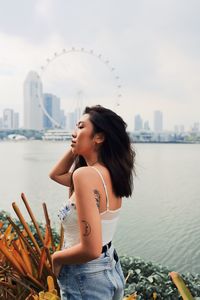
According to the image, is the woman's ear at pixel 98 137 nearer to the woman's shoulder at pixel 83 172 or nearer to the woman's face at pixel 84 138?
the woman's face at pixel 84 138

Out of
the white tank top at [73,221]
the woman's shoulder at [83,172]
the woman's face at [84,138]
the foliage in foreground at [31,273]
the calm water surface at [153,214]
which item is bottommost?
the calm water surface at [153,214]

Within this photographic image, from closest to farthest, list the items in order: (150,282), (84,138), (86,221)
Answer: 1. (86,221)
2. (84,138)
3. (150,282)

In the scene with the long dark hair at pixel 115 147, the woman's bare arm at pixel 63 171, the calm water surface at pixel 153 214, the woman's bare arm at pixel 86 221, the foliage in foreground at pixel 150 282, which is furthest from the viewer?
the calm water surface at pixel 153 214

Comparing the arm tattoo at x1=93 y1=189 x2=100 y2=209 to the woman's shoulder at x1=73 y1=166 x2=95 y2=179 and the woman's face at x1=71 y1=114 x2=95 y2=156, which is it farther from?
the woman's face at x1=71 y1=114 x2=95 y2=156

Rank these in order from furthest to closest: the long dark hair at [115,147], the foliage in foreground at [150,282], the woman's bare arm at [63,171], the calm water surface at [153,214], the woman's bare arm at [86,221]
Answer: the calm water surface at [153,214] → the foliage in foreground at [150,282] → the woman's bare arm at [63,171] → the long dark hair at [115,147] → the woman's bare arm at [86,221]

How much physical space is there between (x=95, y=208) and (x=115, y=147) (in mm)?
246

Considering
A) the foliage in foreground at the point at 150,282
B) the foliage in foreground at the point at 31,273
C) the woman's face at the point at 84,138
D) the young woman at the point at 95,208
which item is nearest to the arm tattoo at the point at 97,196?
the young woman at the point at 95,208

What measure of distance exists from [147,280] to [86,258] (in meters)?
1.00

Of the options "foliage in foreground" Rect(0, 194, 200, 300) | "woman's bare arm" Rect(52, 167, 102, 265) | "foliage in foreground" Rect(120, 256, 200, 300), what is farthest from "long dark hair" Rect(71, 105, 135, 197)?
"foliage in foreground" Rect(120, 256, 200, 300)

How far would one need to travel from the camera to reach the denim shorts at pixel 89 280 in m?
1.26

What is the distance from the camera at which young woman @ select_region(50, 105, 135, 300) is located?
3.93 feet

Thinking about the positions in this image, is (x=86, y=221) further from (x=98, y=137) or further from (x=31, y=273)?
(x=31, y=273)

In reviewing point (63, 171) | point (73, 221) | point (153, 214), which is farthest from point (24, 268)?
point (153, 214)

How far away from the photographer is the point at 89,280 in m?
1.26
